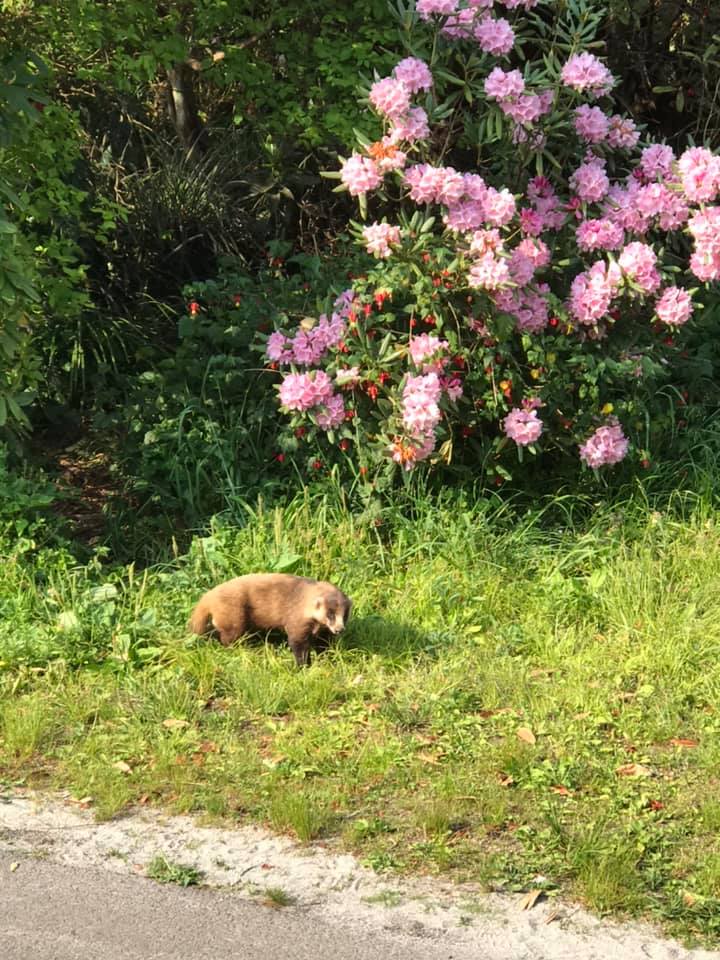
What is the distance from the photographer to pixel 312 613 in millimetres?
5605

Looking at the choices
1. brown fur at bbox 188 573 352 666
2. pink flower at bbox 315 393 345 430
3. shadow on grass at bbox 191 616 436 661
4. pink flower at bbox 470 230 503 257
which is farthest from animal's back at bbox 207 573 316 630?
pink flower at bbox 470 230 503 257

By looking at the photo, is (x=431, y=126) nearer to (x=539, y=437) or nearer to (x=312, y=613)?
(x=539, y=437)

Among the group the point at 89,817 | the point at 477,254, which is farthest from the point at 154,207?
the point at 89,817

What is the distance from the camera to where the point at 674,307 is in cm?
666

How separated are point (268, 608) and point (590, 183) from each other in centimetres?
275

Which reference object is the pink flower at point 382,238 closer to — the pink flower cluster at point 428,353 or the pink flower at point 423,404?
the pink flower cluster at point 428,353

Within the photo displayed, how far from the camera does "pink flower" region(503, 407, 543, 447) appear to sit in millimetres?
6512

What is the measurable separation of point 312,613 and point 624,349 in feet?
7.54

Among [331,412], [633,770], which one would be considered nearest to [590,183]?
[331,412]

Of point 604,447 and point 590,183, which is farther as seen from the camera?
point 590,183

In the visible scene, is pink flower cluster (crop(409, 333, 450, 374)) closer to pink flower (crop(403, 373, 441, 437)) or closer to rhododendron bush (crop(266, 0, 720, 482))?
rhododendron bush (crop(266, 0, 720, 482))

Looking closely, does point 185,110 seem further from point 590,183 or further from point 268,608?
point 268,608

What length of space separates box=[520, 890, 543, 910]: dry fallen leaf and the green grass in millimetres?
56

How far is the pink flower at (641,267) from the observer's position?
656 cm
